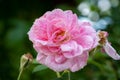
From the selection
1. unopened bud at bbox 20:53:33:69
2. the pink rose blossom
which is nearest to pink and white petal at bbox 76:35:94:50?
the pink rose blossom

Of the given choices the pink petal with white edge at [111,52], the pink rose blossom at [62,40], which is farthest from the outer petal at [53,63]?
the pink petal with white edge at [111,52]

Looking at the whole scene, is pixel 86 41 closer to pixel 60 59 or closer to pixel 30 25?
pixel 60 59

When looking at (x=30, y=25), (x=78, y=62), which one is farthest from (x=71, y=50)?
Answer: (x=30, y=25)

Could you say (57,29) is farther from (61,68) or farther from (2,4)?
(2,4)

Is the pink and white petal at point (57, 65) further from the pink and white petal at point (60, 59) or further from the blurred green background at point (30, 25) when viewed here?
the blurred green background at point (30, 25)

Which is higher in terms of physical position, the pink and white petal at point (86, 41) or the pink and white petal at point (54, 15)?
the pink and white petal at point (54, 15)
